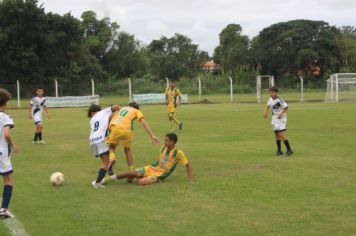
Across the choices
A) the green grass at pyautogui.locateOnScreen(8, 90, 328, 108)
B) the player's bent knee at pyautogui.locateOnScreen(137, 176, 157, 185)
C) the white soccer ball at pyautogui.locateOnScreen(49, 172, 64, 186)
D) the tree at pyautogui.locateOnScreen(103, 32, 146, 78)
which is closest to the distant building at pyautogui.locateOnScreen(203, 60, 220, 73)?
the tree at pyautogui.locateOnScreen(103, 32, 146, 78)

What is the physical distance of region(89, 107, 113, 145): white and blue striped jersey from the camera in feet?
32.1

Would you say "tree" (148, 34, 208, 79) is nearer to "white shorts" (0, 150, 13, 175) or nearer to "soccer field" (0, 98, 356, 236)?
"soccer field" (0, 98, 356, 236)

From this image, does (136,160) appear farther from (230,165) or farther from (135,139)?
(135,139)

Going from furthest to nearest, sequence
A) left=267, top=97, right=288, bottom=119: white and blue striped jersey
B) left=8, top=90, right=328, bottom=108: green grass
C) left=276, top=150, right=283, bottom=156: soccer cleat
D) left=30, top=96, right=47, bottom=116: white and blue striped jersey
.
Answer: left=8, top=90, right=328, bottom=108: green grass, left=30, top=96, right=47, bottom=116: white and blue striped jersey, left=267, top=97, right=288, bottom=119: white and blue striped jersey, left=276, top=150, right=283, bottom=156: soccer cleat

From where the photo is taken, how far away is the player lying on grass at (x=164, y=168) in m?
9.77

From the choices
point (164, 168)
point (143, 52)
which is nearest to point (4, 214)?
point (164, 168)

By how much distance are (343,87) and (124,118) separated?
1410 inches

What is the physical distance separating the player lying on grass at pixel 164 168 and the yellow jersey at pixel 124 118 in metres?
0.82

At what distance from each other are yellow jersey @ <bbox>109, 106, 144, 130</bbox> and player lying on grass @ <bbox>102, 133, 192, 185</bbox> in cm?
82

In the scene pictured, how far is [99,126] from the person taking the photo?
32.3 ft

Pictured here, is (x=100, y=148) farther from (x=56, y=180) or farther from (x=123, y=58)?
(x=123, y=58)

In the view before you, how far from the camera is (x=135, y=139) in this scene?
17484 millimetres

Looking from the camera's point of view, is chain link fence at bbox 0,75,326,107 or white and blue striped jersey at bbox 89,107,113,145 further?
chain link fence at bbox 0,75,326,107

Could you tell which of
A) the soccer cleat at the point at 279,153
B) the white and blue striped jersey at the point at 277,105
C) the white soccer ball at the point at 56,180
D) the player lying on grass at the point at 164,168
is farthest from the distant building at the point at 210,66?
the white soccer ball at the point at 56,180
